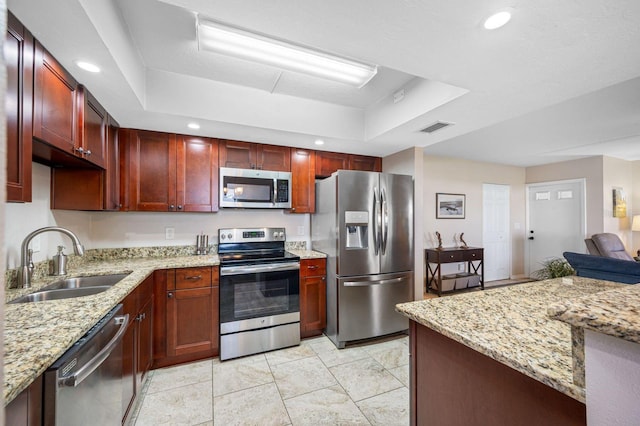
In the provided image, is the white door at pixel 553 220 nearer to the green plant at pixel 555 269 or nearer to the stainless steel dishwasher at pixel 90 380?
the green plant at pixel 555 269

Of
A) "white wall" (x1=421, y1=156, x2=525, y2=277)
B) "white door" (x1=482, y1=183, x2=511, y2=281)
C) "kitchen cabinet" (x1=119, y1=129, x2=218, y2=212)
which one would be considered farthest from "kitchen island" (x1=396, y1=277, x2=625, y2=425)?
"white door" (x1=482, y1=183, x2=511, y2=281)

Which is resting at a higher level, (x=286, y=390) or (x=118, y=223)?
(x=118, y=223)

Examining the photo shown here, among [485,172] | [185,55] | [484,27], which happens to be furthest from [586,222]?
[185,55]

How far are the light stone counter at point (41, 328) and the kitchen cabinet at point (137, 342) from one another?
174 millimetres

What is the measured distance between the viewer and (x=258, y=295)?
254cm

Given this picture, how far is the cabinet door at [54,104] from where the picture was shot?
4.23 ft

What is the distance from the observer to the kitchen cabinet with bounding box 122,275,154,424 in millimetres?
1568

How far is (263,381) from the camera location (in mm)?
2107

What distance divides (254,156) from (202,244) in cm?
113

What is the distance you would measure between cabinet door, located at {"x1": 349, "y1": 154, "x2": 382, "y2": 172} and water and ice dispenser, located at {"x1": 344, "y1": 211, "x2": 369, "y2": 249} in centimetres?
89

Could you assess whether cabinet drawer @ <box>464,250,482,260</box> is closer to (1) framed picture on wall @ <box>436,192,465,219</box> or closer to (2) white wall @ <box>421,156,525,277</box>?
(2) white wall @ <box>421,156,525,277</box>

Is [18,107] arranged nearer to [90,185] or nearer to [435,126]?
A: [90,185]

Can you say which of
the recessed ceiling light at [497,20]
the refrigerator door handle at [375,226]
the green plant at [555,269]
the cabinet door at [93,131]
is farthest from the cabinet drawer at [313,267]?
the green plant at [555,269]

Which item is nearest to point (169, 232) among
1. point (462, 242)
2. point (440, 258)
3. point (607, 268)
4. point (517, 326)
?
point (517, 326)
